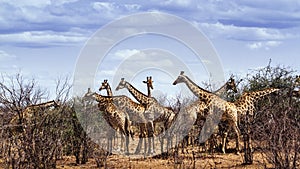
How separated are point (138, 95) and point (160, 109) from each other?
3.27ft

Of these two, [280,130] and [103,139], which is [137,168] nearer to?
[103,139]

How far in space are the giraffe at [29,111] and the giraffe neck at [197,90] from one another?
3.90 meters

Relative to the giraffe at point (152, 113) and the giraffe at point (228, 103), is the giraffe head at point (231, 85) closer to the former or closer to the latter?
the giraffe at point (228, 103)

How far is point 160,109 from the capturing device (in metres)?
14.7

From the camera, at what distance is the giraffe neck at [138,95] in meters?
15.3

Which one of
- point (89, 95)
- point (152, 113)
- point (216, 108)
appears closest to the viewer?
point (216, 108)

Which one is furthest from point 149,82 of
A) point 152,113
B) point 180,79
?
point 152,113

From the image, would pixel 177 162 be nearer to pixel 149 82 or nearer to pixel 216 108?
pixel 216 108

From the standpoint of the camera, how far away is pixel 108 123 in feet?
50.3

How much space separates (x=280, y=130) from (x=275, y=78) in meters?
8.05

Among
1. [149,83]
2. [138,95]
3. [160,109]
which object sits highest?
[149,83]

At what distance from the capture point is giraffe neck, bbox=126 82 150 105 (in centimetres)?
1530

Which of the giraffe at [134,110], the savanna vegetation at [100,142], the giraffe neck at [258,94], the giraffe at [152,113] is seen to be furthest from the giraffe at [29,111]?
the giraffe neck at [258,94]

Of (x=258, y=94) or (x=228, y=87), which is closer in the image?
(x=258, y=94)
